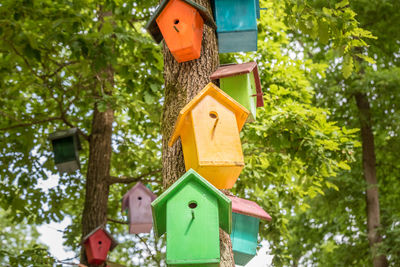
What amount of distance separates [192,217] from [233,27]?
152 centimetres

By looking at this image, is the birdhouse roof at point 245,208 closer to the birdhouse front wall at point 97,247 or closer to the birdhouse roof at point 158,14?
A: the birdhouse roof at point 158,14

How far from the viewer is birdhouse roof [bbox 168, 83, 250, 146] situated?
105 inches

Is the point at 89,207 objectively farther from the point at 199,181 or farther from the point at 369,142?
the point at 369,142

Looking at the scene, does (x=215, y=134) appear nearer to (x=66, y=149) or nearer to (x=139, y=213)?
(x=139, y=213)

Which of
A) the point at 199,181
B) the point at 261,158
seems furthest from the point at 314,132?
the point at 199,181

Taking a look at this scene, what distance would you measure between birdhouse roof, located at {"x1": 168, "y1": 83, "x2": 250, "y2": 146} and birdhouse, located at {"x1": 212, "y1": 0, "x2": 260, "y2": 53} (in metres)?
0.64

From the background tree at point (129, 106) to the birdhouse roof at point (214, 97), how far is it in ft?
0.67

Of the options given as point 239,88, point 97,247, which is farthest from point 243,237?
point 97,247

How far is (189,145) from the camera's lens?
2648mm

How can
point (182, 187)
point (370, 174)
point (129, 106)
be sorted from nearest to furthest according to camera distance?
point (182, 187), point (129, 106), point (370, 174)

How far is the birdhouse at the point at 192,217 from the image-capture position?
2246mm

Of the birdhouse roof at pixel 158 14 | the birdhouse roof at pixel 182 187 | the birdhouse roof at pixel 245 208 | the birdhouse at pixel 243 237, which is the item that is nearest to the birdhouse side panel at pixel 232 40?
the birdhouse roof at pixel 158 14

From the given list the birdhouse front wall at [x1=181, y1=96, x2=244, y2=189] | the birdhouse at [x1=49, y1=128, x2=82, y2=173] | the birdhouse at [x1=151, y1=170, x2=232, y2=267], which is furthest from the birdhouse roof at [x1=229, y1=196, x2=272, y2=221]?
the birdhouse at [x1=49, y1=128, x2=82, y2=173]

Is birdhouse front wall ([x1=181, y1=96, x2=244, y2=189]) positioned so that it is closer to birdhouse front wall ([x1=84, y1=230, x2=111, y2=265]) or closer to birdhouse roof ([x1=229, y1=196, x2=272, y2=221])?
birdhouse roof ([x1=229, y1=196, x2=272, y2=221])
